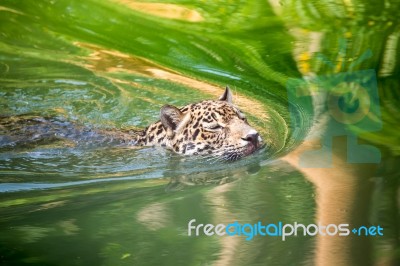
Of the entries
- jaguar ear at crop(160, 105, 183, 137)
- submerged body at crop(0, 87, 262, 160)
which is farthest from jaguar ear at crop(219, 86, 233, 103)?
jaguar ear at crop(160, 105, 183, 137)

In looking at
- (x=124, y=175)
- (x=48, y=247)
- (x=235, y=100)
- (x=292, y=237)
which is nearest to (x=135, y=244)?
(x=48, y=247)

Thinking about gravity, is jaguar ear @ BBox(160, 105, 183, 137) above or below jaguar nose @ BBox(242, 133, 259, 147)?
above

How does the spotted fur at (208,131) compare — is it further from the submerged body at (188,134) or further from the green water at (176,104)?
the green water at (176,104)

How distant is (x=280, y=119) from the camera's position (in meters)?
7.77

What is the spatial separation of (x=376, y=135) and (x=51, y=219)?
3.13 meters

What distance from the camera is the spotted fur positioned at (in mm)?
6516

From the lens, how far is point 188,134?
6.65m

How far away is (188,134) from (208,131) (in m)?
0.17

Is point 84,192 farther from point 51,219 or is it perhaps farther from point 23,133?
point 23,133

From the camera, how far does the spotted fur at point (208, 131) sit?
6.52 metres

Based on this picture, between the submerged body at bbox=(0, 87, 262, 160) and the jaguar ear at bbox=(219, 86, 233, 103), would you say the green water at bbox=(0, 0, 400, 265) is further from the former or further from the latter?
the jaguar ear at bbox=(219, 86, 233, 103)

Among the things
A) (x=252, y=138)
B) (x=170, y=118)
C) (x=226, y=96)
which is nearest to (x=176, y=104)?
(x=226, y=96)

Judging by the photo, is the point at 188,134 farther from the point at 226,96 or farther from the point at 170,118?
the point at 226,96

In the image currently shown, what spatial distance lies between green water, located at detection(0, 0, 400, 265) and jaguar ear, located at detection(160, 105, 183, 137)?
22 centimetres
